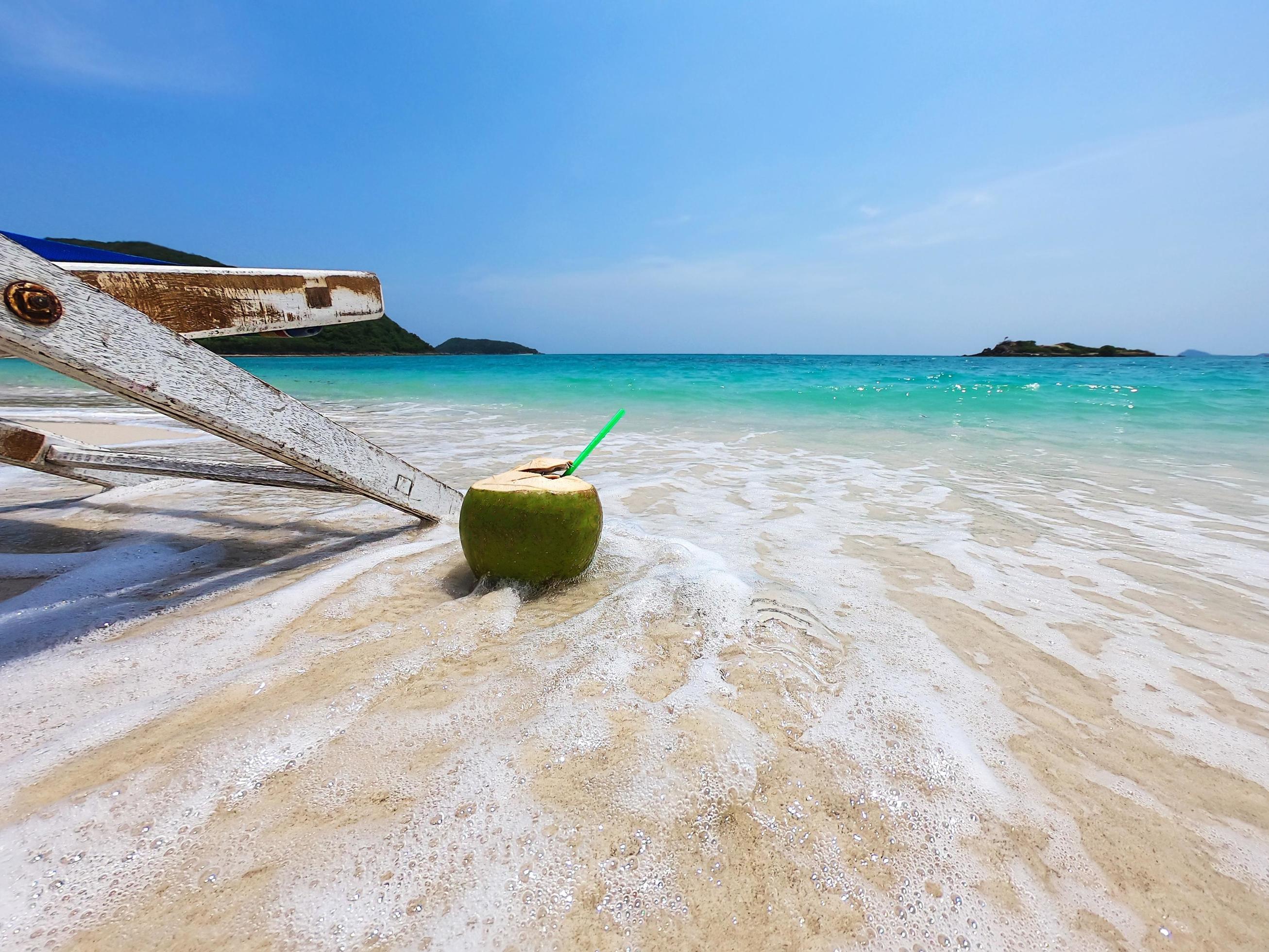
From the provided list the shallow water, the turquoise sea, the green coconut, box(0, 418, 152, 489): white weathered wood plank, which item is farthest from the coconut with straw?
the turquoise sea

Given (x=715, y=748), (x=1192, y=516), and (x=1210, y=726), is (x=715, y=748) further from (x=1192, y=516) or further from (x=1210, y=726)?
(x=1192, y=516)

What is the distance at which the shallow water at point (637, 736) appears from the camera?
1.17m

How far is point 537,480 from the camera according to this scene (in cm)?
246

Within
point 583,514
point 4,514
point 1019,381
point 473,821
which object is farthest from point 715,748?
point 1019,381

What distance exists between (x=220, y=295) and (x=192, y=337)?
0.18 meters

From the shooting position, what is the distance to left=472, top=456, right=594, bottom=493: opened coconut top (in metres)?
Answer: 2.39

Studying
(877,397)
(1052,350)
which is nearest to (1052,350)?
(1052,350)

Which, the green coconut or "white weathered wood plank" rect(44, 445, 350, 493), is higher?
"white weathered wood plank" rect(44, 445, 350, 493)

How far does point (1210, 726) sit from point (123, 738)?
11.4 ft

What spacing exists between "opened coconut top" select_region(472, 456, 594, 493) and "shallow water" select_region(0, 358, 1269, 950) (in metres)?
0.51

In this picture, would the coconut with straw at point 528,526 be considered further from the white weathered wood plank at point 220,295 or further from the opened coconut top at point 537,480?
the white weathered wood plank at point 220,295

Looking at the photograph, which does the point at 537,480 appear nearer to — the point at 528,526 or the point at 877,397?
the point at 528,526

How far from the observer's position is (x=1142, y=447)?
7855 mm

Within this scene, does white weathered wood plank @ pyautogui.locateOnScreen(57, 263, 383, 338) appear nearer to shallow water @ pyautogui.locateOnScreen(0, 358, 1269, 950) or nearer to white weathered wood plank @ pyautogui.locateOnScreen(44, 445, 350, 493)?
white weathered wood plank @ pyautogui.locateOnScreen(44, 445, 350, 493)
